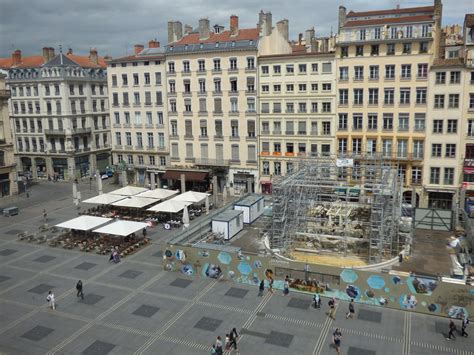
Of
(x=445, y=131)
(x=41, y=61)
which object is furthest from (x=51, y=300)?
(x=41, y=61)

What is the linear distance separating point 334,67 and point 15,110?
58.8 meters

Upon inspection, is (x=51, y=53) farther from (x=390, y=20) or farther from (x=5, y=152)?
(x=390, y=20)

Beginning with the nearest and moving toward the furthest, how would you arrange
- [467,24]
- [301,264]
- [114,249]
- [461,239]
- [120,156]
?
[301,264] < [114,249] < [461,239] < [467,24] < [120,156]

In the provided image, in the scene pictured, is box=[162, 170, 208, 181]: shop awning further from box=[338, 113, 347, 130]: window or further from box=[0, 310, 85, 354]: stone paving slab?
box=[0, 310, 85, 354]: stone paving slab

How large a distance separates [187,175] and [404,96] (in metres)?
30.8

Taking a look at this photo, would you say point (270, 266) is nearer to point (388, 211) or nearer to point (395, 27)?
point (388, 211)

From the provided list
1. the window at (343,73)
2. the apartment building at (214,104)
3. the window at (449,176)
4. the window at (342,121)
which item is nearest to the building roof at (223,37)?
the apartment building at (214,104)

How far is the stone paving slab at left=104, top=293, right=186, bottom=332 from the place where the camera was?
92.0 ft

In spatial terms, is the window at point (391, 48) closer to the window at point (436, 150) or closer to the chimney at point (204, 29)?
the window at point (436, 150)

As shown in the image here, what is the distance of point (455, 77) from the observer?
49.2 metres

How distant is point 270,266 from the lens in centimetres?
3244

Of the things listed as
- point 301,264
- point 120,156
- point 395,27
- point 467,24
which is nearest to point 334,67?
point 395,27

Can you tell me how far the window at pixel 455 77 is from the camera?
1928 inches

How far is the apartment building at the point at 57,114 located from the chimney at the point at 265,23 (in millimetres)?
36111
